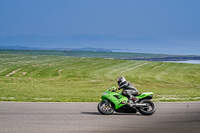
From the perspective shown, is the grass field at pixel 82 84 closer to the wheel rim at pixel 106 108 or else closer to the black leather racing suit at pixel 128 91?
the wheel rim at pixel 106 108

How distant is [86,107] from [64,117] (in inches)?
115

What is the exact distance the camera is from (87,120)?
1190cm

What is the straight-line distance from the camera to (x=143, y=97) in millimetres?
13078

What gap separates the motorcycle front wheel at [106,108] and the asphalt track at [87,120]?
9.4 inches

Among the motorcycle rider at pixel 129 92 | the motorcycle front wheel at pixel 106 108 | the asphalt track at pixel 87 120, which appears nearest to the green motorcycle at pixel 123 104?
the motorcycle front wheel at pixel 106 108

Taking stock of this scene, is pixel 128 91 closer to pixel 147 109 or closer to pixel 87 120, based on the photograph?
pixel 147 109

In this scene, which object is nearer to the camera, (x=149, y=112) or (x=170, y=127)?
(x=170, y=127)

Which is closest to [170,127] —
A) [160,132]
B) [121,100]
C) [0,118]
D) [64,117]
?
[160,132]

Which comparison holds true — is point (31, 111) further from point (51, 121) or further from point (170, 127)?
point (170, 127)

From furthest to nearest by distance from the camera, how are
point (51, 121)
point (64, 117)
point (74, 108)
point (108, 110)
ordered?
point (74, 108)
point (108, 110)
point (64, 117)
point (51, 121)

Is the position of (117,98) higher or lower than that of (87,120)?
higher

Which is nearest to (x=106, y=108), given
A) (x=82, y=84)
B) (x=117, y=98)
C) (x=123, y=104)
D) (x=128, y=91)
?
(x=117, y=98)

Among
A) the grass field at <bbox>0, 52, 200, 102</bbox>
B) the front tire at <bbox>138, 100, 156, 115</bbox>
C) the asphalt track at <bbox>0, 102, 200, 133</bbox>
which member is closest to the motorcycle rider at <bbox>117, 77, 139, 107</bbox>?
the front tire at <bbox>138, 100, 156, 115</bbox>

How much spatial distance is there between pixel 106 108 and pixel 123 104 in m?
0.80
